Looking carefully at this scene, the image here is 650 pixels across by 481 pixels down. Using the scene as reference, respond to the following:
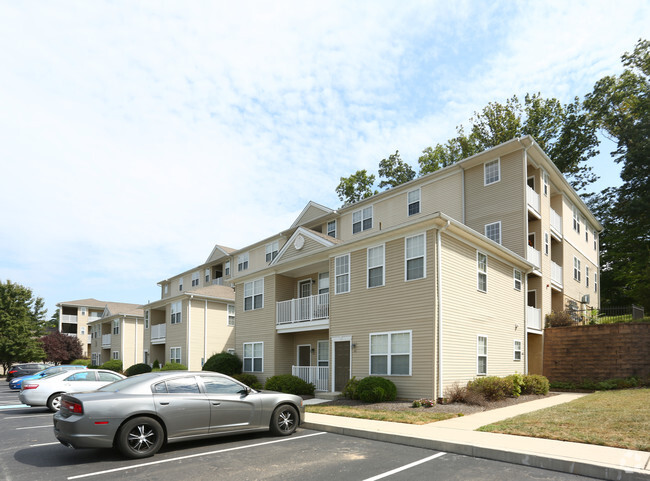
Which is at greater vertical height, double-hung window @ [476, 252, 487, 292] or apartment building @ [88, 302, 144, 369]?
double-hung window @ [476, 252, 487, 292]

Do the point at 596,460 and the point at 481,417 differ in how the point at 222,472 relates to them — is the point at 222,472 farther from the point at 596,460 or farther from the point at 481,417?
the point at 481,417

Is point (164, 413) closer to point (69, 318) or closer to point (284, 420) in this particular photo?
point (284, 420)

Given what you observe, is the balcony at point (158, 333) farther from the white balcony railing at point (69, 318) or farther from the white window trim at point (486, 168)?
the white balcony railing at point (69, 318)

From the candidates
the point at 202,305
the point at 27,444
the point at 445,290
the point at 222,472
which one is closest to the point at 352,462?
the point at 222,472

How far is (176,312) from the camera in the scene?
3284 centimetres

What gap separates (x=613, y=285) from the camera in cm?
4056

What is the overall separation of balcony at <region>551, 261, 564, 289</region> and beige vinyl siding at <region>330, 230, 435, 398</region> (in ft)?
40.8

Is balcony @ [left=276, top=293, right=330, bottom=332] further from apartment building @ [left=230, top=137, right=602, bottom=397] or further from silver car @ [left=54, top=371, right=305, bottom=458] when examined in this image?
silver car @ [left=54, top=371, right=305, bottom=458]

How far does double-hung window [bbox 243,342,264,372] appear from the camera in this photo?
22922mm

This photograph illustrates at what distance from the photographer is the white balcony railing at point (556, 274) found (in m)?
25.1

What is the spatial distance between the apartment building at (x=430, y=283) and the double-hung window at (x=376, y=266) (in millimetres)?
38

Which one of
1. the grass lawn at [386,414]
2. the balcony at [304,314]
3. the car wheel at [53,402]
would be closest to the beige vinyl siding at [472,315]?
the grass lawn at [386,414]

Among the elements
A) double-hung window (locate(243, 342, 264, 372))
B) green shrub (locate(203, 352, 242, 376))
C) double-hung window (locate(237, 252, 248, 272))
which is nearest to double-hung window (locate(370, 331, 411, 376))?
double-hung window (locate(243, 342, 264, 372))

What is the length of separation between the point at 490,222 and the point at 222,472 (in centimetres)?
1879
